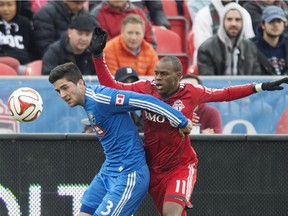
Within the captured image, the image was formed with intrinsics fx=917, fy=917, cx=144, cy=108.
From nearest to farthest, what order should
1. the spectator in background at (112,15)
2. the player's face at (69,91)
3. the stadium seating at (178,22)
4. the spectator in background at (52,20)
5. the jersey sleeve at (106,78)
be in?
the player's face at (69,91) < the jersey sleeve at (106,78) < the spectator in background at (52,20) < the spectator in background at (112,15) < the stadium seating at (178,22)

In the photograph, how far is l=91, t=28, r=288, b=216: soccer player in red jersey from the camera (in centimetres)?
800

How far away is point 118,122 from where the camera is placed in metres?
7.86

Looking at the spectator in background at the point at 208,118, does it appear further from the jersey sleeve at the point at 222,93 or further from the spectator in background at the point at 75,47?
the jersey sleeve at the point at 222,93

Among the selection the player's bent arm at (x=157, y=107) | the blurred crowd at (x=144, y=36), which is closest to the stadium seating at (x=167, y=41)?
the blurred crowd at (x=144, y=36)

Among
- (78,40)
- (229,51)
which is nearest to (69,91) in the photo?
(78,40)

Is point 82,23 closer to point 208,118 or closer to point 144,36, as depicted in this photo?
point 144,36

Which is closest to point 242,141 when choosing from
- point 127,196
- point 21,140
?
point 127,196

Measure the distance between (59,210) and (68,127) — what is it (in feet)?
5.36

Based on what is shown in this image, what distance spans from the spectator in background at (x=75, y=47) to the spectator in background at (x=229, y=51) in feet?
4.49

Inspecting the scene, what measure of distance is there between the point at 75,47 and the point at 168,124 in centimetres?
315

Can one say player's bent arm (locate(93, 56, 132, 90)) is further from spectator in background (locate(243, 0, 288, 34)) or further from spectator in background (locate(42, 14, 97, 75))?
spectator in background (locate(243, 0, 288, 34))

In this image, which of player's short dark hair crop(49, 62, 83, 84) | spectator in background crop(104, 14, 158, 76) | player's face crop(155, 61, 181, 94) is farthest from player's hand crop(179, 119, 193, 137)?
spectator in background crop(104, 14, 158, 76)

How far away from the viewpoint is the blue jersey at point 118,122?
7.69m

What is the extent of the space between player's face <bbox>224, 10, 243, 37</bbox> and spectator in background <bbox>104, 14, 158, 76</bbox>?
1.00 metres
